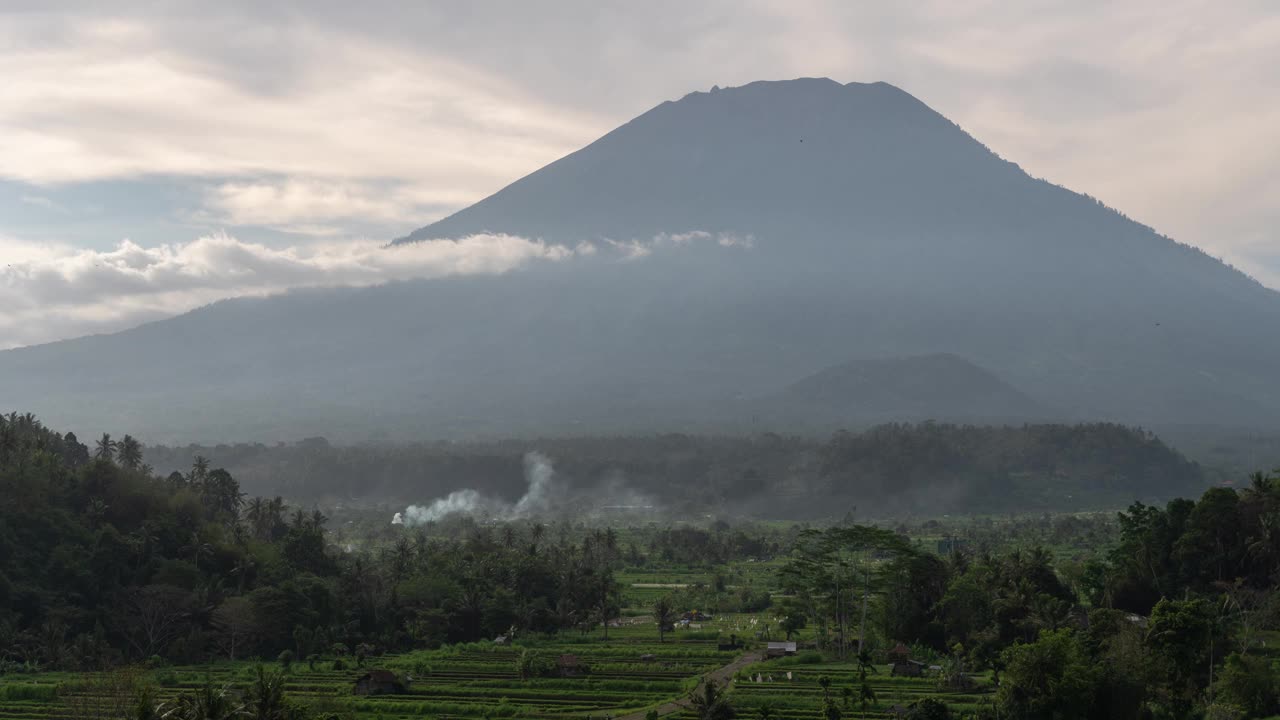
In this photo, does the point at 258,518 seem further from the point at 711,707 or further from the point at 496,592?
the point at 711,707

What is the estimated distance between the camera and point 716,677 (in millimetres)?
53594

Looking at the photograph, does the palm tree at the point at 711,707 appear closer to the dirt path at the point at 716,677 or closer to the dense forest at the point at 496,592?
the dirt path at the point at 716,677

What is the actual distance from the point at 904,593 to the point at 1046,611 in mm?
9916

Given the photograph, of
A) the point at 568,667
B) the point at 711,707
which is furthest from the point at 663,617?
the point at 711,707

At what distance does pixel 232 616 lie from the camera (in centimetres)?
6203

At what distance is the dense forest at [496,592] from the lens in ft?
173

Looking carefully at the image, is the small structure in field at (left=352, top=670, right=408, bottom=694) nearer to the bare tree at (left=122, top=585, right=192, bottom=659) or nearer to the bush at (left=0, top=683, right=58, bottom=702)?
the bush at (left=0, top=683, right=58, bottom=702)

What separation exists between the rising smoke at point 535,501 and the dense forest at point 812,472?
0.80 meters

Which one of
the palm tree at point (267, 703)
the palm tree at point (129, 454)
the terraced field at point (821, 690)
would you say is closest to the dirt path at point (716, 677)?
the terraced field at point (821, 690)

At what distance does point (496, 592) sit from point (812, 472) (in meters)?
98.6

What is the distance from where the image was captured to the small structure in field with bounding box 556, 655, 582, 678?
55562 mm

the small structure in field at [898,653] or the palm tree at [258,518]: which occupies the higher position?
the palm tree at [258,518]

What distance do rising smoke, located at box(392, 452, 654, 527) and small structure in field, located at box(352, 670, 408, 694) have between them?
291 feet

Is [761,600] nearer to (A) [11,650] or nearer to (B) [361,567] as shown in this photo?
(B) [361,567]
